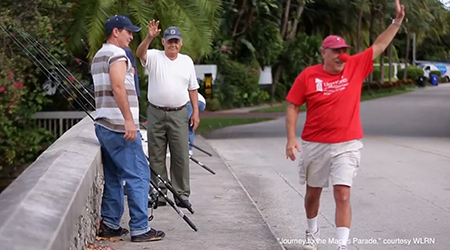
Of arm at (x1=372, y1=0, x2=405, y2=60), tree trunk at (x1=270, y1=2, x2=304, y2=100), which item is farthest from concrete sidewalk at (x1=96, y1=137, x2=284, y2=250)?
tree trunk at (x1=270, y1=2, x2=304, y2=100)

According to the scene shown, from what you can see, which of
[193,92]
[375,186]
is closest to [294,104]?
[193,92]

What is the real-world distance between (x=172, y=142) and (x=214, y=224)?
113 centimetres

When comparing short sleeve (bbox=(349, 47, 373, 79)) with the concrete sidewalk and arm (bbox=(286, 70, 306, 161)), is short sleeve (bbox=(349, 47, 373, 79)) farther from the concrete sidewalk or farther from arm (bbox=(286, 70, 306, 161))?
the concrete sidewalk

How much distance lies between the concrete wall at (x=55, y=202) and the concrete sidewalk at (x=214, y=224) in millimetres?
728

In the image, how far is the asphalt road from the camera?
8227mm

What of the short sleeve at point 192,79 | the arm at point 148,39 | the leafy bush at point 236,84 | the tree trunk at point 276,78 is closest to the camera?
the arm at point 148,39

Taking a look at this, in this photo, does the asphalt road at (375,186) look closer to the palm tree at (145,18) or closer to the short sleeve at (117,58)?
the short sleeve at (117,58)

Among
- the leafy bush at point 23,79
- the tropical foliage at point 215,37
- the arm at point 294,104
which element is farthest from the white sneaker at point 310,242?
the tropical foliage at point 215,37

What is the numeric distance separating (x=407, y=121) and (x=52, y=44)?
15.8 metres

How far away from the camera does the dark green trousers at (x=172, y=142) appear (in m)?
8.88

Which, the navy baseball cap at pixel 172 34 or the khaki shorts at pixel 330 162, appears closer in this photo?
the khaki shorts at pixel 330 162

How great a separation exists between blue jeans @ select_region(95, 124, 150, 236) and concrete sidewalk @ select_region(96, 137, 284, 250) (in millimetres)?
270

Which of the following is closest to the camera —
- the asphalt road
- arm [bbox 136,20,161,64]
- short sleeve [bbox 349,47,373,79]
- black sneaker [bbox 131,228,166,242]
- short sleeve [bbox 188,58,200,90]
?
short sleeve [bbox 349,47,373,79]

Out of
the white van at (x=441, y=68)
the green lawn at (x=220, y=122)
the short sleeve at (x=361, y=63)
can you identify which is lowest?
the white van at (x=441, y=68)
